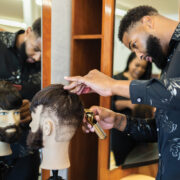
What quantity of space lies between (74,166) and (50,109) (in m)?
0.85

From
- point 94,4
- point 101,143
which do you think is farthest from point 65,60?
point 101,143

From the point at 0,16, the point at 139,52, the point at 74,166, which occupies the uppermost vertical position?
the point at 0,16

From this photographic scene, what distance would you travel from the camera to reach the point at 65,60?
1900 millimetres

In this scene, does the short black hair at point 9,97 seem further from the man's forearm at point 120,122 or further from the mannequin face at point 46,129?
the man's forearm at point 120,122

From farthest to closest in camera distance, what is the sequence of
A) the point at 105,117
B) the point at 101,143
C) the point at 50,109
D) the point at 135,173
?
the point at 135,173 → the point at 101,143 → the point at 105,117 → the point at 50,109

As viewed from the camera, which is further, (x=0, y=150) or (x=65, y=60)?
(x=65, y=60)

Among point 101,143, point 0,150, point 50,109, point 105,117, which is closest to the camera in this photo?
point 50,109

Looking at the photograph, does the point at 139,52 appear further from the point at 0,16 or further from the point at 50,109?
the point at 0,16

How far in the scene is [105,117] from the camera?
5.27 ft

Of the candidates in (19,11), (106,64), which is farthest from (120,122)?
(19,11)

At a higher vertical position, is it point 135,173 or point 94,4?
point 94,4

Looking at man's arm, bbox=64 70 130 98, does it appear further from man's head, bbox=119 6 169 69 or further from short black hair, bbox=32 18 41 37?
short black hair, bbox=32 18 41 37

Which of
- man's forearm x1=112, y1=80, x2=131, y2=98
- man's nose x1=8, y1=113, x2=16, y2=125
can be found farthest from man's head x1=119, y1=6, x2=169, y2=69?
man's nose x1=8, y1=113, x2=16, y2=125

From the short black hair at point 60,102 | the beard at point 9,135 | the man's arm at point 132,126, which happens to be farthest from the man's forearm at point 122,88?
the beard at point 9,135
